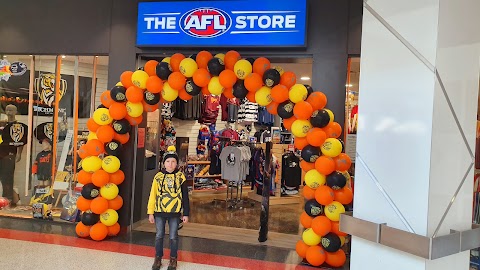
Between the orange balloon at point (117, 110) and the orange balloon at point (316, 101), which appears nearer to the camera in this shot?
the orange balloon at point (316, 101)

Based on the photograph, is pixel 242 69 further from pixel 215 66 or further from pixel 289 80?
pixel 289 80

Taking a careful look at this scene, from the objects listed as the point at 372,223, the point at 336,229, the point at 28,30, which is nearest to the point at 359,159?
the point at 372,223

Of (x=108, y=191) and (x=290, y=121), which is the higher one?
(x=290, y=121)

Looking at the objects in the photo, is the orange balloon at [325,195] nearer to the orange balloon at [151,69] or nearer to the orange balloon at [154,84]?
the orange balloon at [154,84]

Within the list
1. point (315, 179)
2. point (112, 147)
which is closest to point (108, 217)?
point (112, 147)

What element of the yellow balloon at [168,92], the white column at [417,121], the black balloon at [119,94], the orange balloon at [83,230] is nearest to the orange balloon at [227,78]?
the yellow balloon at [168,92]

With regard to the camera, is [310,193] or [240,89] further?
[240,89]

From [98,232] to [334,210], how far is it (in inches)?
110

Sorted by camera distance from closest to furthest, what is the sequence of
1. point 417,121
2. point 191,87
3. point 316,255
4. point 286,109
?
point 417,121, point 316,255, point 286,109, point 191,87

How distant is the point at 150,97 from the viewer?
508 centimetres

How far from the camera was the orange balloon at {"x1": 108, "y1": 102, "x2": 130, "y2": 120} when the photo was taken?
5.12m

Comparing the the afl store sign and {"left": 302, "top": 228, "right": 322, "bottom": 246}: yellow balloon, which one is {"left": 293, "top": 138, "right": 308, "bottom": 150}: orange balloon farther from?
the the afl store sign

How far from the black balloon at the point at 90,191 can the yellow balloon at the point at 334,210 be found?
275cm

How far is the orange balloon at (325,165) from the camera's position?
4.43 metres
